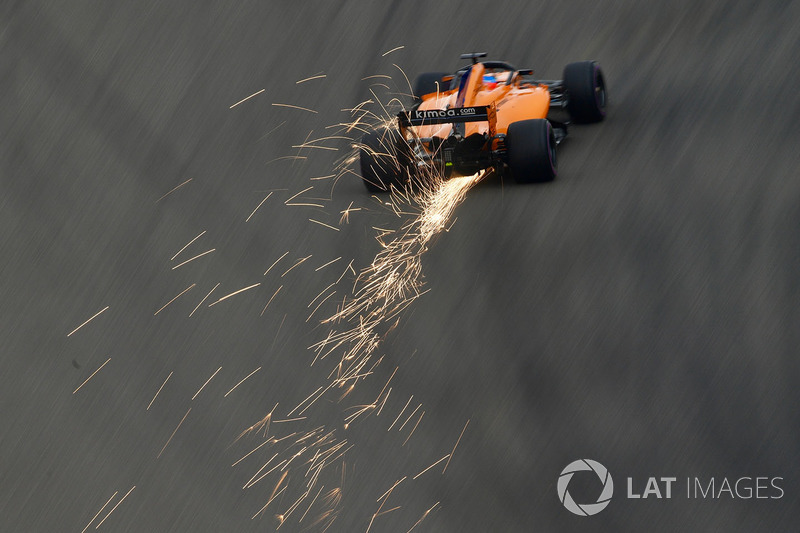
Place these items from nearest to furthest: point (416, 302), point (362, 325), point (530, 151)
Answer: point (362, 325)
point (416, 302)
point (530, 151)

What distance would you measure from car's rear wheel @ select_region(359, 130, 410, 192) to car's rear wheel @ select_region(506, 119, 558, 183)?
99 centimetres

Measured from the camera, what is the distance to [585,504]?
4781 millimetres

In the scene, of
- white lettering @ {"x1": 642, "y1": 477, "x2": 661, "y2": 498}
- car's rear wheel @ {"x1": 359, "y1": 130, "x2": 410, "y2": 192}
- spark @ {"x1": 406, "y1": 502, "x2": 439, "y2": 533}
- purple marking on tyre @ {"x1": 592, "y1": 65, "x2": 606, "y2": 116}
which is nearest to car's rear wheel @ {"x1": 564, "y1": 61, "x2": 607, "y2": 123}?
purple marking on tyre @ {"x1": 592, "y1": 65, "x2": 606, "y2": 116}

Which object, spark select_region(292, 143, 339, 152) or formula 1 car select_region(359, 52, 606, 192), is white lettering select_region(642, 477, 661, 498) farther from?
spark select_region(292, 143, 339, 152)

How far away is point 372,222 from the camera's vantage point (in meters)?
7.78

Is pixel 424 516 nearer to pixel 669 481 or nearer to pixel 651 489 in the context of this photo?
pixel 651 489

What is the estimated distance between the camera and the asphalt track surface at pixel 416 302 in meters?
5.09

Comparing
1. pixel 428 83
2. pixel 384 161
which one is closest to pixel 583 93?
pixel 428 83

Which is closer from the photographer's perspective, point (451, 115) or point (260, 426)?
point (260, 426)

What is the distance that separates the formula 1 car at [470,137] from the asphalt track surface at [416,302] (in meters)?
0.29

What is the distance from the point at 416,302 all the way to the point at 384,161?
2.04 m

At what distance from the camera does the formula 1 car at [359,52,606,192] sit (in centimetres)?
779

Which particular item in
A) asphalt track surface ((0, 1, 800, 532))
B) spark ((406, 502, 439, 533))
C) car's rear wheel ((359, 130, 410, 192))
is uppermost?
car's rear wheel ((359, 130, 410, 192))

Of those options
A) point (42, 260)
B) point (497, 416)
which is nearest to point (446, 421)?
point (497, 416)
